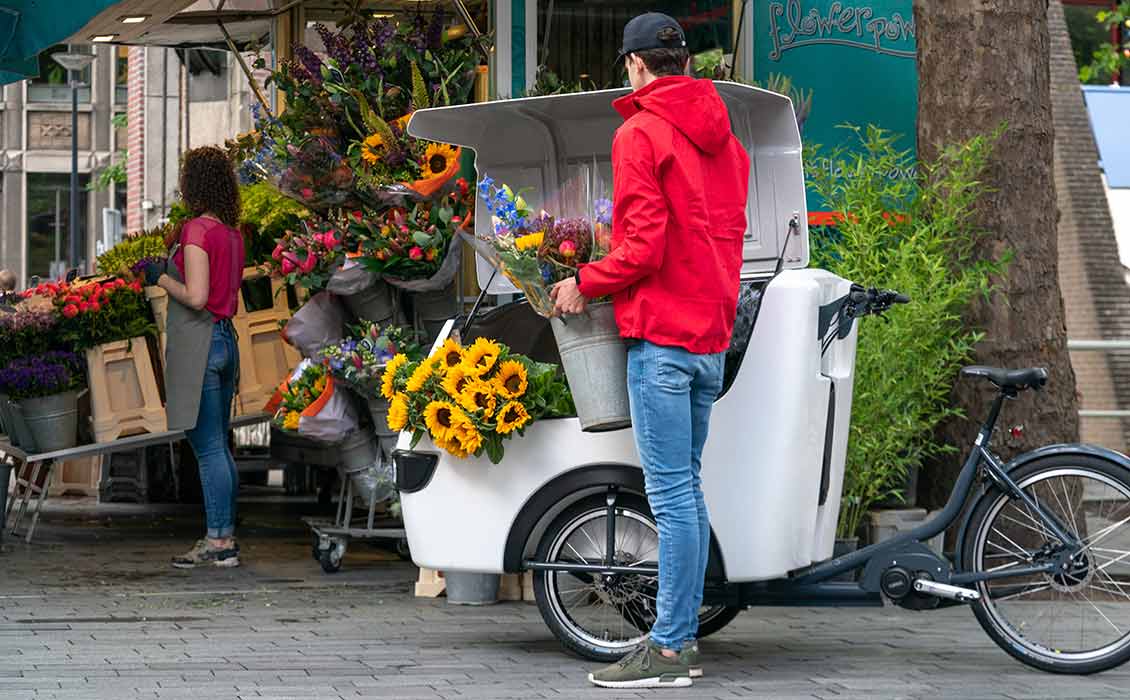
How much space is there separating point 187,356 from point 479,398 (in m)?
3.17

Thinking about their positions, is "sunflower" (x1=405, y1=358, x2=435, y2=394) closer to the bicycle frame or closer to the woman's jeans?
the bicycle frame

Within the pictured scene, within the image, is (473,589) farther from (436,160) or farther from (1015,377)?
(1015,377)

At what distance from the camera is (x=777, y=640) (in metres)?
7.00

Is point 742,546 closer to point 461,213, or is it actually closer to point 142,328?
point 461,213

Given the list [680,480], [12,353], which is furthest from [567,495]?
[12,353]

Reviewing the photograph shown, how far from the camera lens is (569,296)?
5.80 m

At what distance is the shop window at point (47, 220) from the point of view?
50.8m

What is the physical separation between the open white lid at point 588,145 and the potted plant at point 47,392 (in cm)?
322

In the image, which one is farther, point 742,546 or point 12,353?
point 12,353

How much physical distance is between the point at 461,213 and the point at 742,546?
9.78 ft

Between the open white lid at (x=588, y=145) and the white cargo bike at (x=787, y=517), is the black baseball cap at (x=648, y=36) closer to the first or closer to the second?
the open white lid at (x=588, y=145)

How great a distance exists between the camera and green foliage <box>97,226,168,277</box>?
9898mm

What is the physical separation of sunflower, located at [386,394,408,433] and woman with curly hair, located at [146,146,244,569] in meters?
2.79

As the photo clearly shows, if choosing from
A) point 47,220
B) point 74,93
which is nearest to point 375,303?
point 74,93
